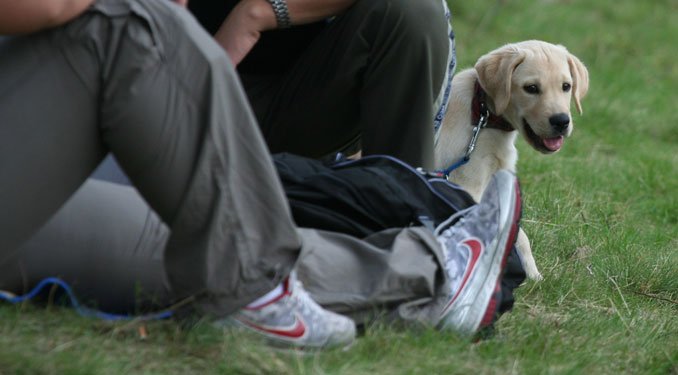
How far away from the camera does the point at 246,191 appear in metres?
2.20

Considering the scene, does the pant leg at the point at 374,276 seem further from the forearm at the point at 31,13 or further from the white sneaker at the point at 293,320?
the forearm at the point at 31,13

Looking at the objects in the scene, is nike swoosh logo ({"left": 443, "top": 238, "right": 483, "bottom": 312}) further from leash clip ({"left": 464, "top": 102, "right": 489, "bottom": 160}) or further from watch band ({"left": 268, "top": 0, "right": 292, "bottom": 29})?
leash clip ({"left": 464, "top": 102, "right": 489, "bottom": 160})

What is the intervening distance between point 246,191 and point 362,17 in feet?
3.91

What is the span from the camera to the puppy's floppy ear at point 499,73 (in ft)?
13.7

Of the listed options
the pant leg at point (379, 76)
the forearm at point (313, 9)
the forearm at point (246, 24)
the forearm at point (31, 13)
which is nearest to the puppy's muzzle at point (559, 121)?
the pant leg at point (379, 76)

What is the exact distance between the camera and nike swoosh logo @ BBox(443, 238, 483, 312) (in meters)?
2.54

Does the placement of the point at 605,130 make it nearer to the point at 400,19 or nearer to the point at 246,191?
the point at 400,19

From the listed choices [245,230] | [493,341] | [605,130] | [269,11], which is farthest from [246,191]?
[605,130]

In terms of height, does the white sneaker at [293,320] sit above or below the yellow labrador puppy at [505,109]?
above

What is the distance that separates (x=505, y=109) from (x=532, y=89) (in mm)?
131

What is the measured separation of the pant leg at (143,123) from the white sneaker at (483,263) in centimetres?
59

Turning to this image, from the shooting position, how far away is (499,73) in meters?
4.19

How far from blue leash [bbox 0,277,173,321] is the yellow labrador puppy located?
195cm

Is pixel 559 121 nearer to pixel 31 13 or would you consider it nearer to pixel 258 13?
pixel 258 13
